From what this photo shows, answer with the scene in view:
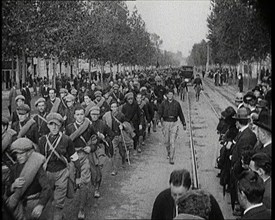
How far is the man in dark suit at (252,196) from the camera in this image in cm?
400

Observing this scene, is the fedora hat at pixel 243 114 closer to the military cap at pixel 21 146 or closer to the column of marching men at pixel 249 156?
the column of marching men at pixel 249 156

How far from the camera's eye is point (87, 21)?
29.9 m

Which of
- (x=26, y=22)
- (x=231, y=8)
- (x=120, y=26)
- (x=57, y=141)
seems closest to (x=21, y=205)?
(x=57, y=141)

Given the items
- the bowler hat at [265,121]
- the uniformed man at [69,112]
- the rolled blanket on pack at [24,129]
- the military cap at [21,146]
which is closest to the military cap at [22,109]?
the rolled blanket on pack at [24,129]

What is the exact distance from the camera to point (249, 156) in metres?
5.79

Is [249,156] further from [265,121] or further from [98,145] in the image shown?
[98,145]

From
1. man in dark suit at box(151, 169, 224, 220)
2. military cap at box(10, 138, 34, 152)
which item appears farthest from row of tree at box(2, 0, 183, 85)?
man in dark suit at box(151, 169, 224, 220)

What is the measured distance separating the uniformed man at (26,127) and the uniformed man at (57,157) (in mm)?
1224

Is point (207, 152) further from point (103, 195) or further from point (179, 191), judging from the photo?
point (179, 191)

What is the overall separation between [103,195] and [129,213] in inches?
49.3

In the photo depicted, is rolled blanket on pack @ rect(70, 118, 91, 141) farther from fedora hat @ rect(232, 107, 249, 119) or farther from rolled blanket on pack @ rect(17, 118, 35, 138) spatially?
fedora hat @ rect(232, 107, 249, 119)

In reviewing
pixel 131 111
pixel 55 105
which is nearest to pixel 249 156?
pixel 55 105

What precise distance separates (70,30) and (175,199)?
13.2m

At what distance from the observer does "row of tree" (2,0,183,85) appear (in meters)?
9.61
